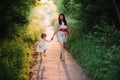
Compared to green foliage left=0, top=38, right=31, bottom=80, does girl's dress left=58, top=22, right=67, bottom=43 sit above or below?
above

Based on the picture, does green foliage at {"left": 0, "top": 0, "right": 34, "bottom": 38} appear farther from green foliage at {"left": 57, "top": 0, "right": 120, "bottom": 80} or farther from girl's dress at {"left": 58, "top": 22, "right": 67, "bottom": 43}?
green foliage at {"left": 57, "top": 0, "right": 120, "bottom": 80}

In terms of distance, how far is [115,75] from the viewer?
26.0 ft

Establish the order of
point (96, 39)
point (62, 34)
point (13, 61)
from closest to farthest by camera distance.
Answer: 1. point (13, 61)
2. point (96, 39)
3. point (62, 34)

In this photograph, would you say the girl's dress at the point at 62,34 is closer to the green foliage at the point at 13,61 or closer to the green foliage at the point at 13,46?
the green foliage at the point at 13,46

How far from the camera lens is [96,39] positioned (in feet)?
35.8

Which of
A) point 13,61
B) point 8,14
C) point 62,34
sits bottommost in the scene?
point 13,61

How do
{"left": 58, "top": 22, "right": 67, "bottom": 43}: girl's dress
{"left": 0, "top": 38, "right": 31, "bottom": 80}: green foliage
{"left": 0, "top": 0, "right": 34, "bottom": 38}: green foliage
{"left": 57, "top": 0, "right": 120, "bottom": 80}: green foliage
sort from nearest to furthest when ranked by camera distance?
{"left": 57, "top": 0, "right": 120, "bottom": 80}: green foliage < {"left": 0, "top": 38, "right": 31, "bottom": 80}: green foliage < {"left": 0, "top": 0, "right": 34, "bottom": 38}: green foliage < {"left": 58, "top": 22, "right": 67, "bottom": 43}: girl's dress

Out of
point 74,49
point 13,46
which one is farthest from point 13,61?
point 74,49

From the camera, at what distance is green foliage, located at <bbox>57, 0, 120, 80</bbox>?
28.0 ft

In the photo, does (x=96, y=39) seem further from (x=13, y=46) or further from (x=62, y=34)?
(x=13, y=46)

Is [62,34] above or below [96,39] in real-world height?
above

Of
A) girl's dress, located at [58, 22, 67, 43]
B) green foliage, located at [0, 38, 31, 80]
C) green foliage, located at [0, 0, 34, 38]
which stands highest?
green foliage, located at [0, 0, 34, 38]

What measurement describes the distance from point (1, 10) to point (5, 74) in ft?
11.8

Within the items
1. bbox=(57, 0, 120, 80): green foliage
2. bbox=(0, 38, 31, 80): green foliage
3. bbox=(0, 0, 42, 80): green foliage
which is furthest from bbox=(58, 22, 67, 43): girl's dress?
bbox=(0, 38, 31, 80): green foliage
